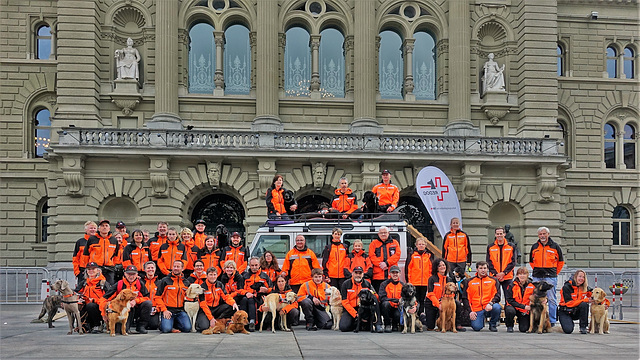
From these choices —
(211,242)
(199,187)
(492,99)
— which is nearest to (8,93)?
(199,187)

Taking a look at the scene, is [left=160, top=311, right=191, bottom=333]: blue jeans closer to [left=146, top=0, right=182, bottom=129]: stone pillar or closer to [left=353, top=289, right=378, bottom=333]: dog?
[left=353, top=289, right=378, bottom=333]: dog

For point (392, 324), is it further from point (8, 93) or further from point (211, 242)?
point (8, 93)

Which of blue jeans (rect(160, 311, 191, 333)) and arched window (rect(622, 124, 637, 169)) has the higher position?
arched window (rect(622, 124, 637, 169))

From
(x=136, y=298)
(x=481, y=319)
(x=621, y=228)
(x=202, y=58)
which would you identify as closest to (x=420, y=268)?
(x=481, y=319)

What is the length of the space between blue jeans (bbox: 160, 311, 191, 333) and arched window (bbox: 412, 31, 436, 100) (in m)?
19.2

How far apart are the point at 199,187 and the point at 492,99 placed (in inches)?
536

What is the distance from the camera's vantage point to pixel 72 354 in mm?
9508

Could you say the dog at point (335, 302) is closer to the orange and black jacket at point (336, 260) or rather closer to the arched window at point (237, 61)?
the orange and black jacket at point (336, 260)

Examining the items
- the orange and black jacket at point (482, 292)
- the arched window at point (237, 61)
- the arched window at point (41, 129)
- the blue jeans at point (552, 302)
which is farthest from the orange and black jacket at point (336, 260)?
the arched window at point (41, 129)

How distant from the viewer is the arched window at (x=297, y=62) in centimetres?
2870

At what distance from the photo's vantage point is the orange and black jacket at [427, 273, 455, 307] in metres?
13.0

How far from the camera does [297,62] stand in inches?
1141

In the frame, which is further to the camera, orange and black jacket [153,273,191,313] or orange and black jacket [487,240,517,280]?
orange and black jacket [487,240,517,280]

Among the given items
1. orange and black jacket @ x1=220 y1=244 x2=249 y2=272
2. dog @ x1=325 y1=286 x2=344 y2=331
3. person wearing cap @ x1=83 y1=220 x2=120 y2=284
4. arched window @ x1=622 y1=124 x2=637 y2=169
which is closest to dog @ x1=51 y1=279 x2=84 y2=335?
person wearing cap @ x1=83 y1=220 x2=120 y2=284
